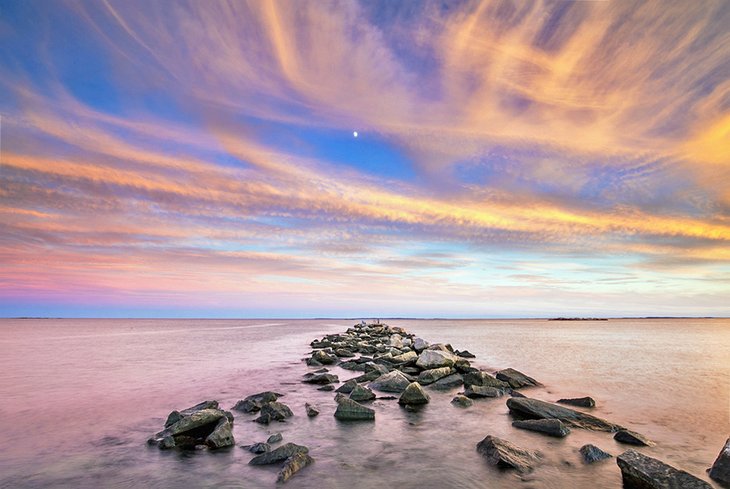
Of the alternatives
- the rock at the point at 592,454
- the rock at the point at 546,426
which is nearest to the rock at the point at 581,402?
the rock at the point at 546,426

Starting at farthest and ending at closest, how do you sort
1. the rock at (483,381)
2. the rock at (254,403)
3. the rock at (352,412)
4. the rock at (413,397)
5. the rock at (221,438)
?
1. the rock at (483,381)
2. the rock at (413,397)
3. the rock at (254,403)
4. the rock at (352,412)
5. the rock at (221,438)

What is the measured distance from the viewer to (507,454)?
8062 mm

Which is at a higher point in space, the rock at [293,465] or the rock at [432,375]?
the rock at [432,375]

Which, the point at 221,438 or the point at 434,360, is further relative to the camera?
the point at 434,360

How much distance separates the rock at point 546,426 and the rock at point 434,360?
834 centimetres

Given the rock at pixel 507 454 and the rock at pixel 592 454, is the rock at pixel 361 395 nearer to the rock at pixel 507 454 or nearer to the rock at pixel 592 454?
the rock at pixel 507 454

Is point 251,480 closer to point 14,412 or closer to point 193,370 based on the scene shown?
point 14,412

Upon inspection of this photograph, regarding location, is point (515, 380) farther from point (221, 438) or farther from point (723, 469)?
point (221, 438)

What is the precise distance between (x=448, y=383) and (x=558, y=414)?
599cm

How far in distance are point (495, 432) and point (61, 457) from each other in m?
10.7

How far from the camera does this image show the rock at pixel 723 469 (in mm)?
7164

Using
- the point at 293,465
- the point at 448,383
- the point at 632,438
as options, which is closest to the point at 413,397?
the point at 448,383

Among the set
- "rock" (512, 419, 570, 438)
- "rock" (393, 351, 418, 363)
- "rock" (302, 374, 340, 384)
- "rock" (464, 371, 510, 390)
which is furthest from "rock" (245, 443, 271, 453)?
"rock" (393, 351, 418, 363)

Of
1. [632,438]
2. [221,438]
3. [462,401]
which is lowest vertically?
[632,438]
